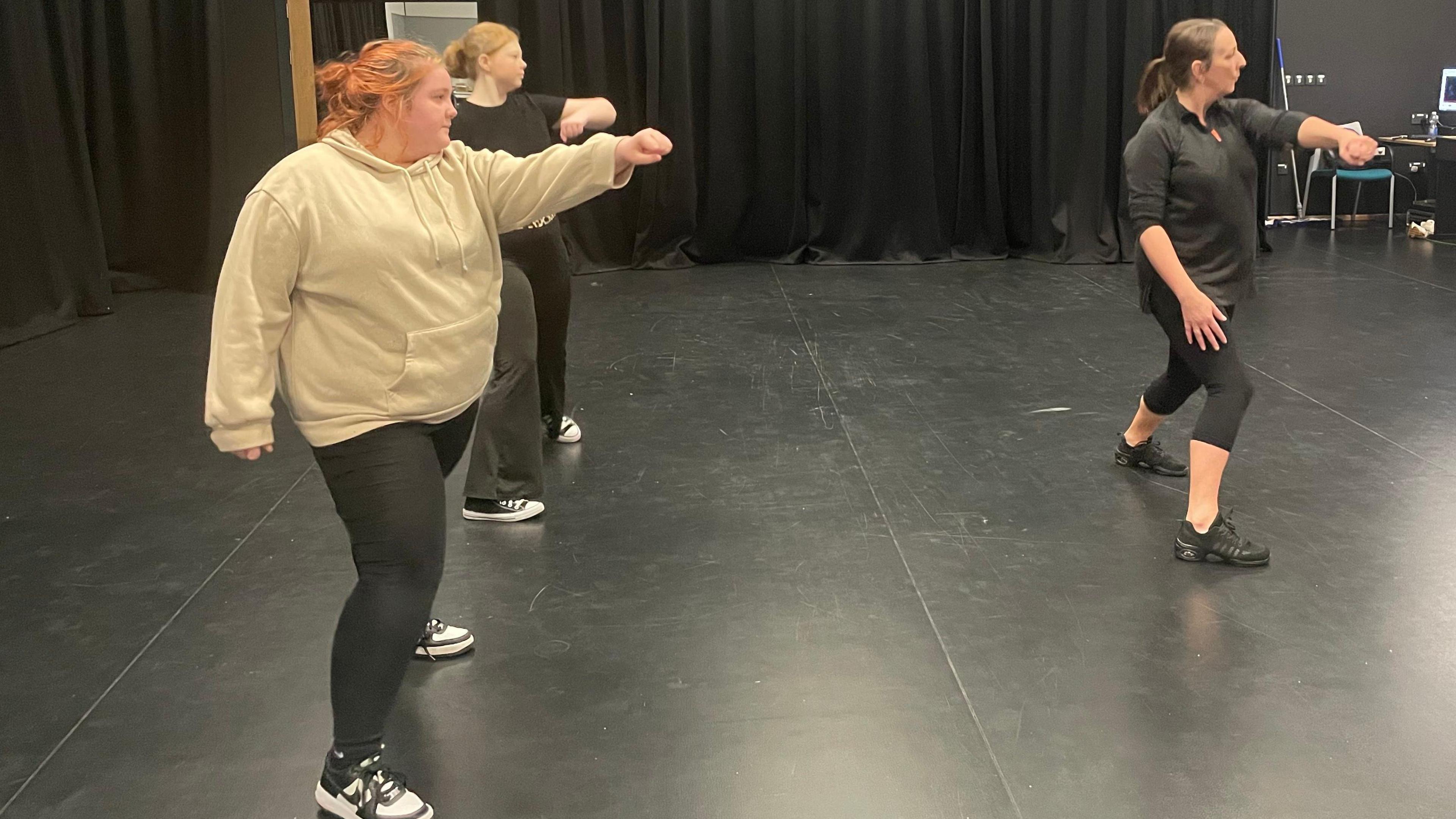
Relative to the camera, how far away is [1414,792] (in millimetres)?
2166

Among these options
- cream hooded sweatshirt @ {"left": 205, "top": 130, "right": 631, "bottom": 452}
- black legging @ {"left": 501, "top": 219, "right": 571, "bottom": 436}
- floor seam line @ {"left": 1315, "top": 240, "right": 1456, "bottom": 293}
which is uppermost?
cream hooded sweatshirt @ {"left": 205, "top": 130, "right": 631, "bottom": 452}

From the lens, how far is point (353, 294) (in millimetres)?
1986

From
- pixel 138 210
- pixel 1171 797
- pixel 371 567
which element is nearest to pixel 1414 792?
pixel 1171 797

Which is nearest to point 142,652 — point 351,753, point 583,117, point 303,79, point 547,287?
point 351,753

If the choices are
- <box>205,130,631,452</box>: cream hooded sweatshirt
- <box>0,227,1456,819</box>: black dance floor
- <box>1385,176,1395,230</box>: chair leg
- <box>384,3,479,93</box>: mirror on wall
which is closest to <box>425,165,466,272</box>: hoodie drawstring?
<box>205,130,631,452</box>: cream hooded sweatshirt

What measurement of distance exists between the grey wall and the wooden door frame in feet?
21.7

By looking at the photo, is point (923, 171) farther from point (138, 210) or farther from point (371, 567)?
point (371, 567)

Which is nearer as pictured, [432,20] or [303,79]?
[303,79]

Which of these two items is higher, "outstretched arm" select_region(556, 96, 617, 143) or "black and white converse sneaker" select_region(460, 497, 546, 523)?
"outstretched arm" select_region(556, 96, 617, 143)

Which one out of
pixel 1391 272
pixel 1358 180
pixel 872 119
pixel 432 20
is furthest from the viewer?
pixel 1358 180

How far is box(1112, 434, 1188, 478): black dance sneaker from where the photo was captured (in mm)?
3852

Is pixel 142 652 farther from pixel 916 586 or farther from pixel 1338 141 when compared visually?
pixel 1338 141

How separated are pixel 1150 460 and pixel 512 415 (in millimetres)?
1902

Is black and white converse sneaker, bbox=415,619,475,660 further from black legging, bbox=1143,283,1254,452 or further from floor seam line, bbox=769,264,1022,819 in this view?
black legging, bbox=1143,283,1254,452
